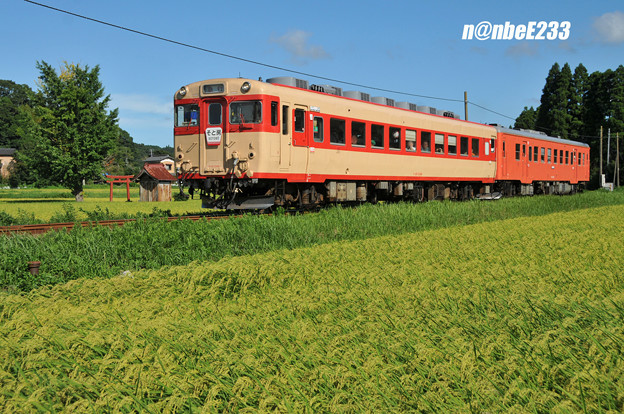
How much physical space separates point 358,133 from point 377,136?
113cm

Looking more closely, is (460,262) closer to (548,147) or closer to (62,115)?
(548,147)

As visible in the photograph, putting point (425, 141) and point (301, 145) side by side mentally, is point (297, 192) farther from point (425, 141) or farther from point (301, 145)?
point (425, 141)

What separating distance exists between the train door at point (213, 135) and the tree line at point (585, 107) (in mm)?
66573

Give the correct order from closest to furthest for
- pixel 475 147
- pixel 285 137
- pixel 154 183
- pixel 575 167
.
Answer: pixel 285 137 < pixel 475 147 < pixel 575 167 < pixel 154 183

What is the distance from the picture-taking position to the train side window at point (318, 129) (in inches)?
634

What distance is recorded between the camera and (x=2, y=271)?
757cm

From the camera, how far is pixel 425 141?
21.3 metres

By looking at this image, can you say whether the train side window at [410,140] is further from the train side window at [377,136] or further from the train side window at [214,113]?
the train side window at [214,113]

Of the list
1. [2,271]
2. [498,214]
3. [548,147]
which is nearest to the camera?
[2,271]

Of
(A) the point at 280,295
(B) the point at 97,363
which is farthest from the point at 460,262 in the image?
(B) the point at 97,363

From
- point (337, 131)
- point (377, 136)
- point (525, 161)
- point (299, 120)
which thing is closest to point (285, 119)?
point (299, 120)

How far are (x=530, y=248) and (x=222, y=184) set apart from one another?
29.0 ft

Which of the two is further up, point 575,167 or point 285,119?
point 285,119

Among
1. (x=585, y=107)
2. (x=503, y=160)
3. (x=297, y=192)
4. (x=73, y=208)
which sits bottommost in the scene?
(x=73, y=208)
